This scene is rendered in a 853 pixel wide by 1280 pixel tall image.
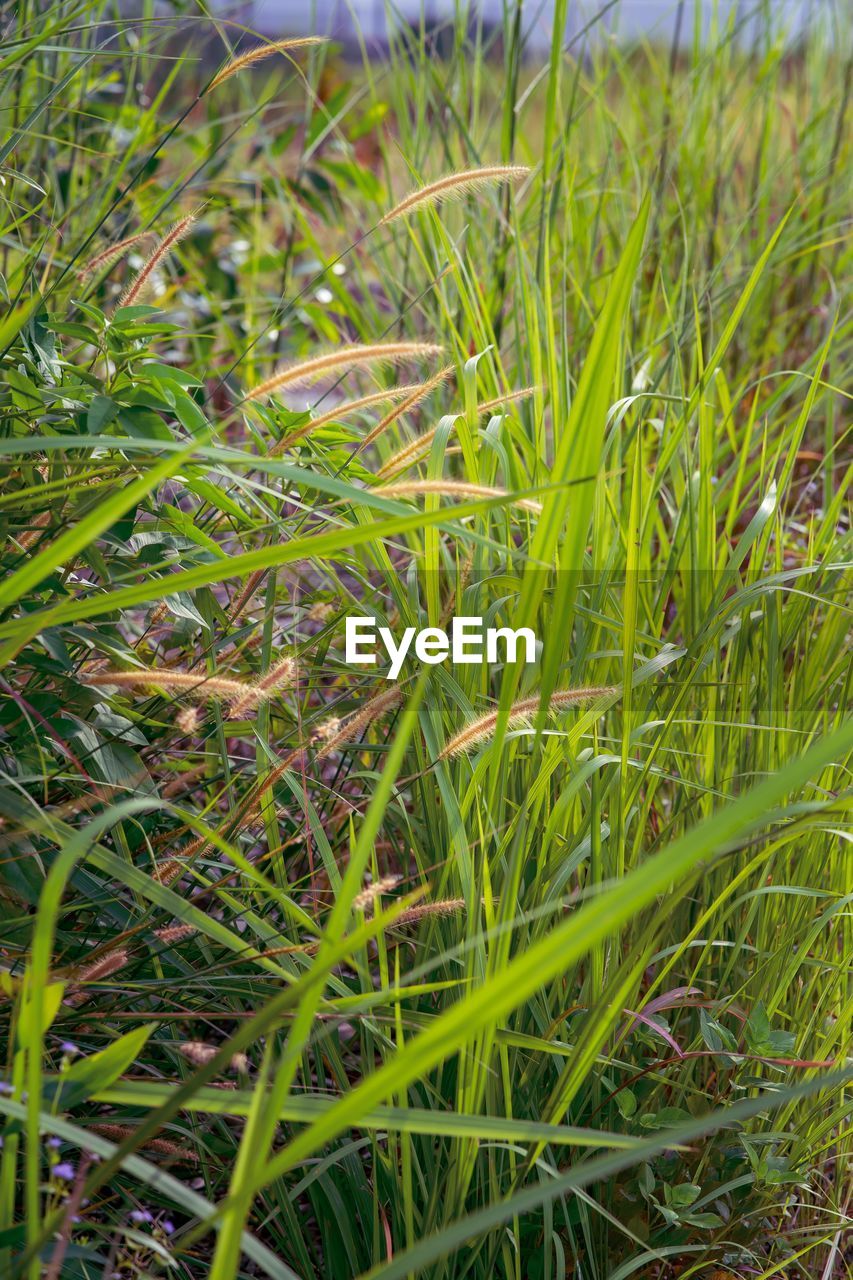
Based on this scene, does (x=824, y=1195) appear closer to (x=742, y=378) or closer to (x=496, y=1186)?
(x=496, y=1186)

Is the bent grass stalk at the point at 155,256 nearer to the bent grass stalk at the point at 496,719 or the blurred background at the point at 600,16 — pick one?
the bent grass stalk at the point at 496,719

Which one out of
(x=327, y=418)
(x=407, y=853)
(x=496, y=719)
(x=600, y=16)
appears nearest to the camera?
(x=496, y=719)

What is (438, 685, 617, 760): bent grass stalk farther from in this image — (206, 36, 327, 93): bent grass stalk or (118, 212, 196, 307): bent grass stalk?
(206, 36, 327, 93): bent grass stalk

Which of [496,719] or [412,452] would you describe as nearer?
[496,719]

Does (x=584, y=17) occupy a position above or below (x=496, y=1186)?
above

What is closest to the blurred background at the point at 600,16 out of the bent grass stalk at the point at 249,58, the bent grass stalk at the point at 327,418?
the bent grass stalk at the point at 249,58

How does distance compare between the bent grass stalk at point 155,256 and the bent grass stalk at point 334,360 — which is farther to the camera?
the bent grass stalk at point 155,256

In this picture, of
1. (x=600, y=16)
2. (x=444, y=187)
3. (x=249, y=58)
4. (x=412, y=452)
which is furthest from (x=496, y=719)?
(x=600, y=16)

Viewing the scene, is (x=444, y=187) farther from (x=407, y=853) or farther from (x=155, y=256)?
(x=407, y=853)

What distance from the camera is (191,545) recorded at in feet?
3.85

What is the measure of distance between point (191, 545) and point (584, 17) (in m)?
1.90

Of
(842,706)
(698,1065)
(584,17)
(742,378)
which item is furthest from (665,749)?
(584,17)

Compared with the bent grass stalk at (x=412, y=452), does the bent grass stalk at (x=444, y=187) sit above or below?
above

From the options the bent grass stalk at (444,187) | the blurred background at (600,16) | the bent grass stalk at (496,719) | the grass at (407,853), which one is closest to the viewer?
the grass at (407,853)
